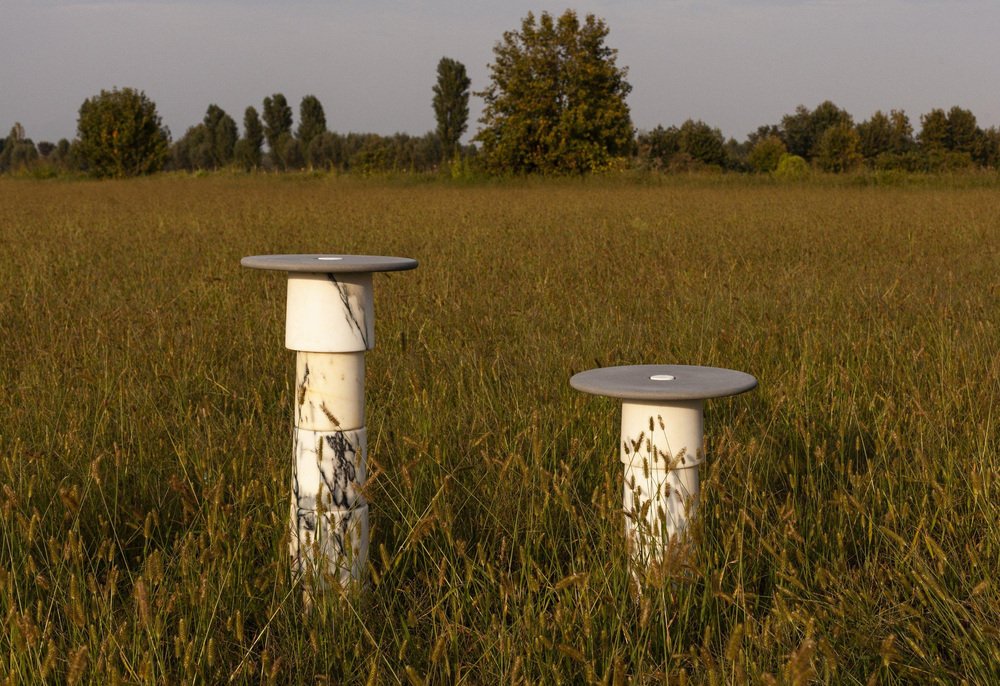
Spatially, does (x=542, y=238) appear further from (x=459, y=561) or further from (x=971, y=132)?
(x=971, y=132)

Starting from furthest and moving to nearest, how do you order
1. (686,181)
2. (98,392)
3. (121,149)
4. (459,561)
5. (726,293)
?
(121,149) < (686,181) < (726,293) < (98,392) < (459,561)

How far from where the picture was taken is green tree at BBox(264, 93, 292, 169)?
69.9 meters

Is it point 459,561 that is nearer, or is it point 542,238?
point 459,561

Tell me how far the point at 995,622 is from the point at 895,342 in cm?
237

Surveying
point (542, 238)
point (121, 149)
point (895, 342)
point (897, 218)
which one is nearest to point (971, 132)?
point (121, 149)

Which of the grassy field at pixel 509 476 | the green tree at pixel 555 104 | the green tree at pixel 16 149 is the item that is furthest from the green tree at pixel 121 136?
the green tree at pixel 16 149

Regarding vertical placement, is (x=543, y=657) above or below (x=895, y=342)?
below

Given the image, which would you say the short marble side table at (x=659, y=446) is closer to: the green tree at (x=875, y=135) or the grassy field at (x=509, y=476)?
the grassy field at (x=509, y=476)

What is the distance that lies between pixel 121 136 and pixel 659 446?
37.7 meters

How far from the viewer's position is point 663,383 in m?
1.86

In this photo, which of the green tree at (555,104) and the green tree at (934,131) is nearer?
the green tree at (555,104)

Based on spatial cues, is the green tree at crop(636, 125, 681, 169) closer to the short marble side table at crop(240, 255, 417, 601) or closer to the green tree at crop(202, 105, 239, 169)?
the green tree at crop(202, 105, 239, 169)

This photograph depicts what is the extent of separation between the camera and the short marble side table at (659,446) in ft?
6.04

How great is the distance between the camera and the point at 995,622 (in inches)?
72.4
